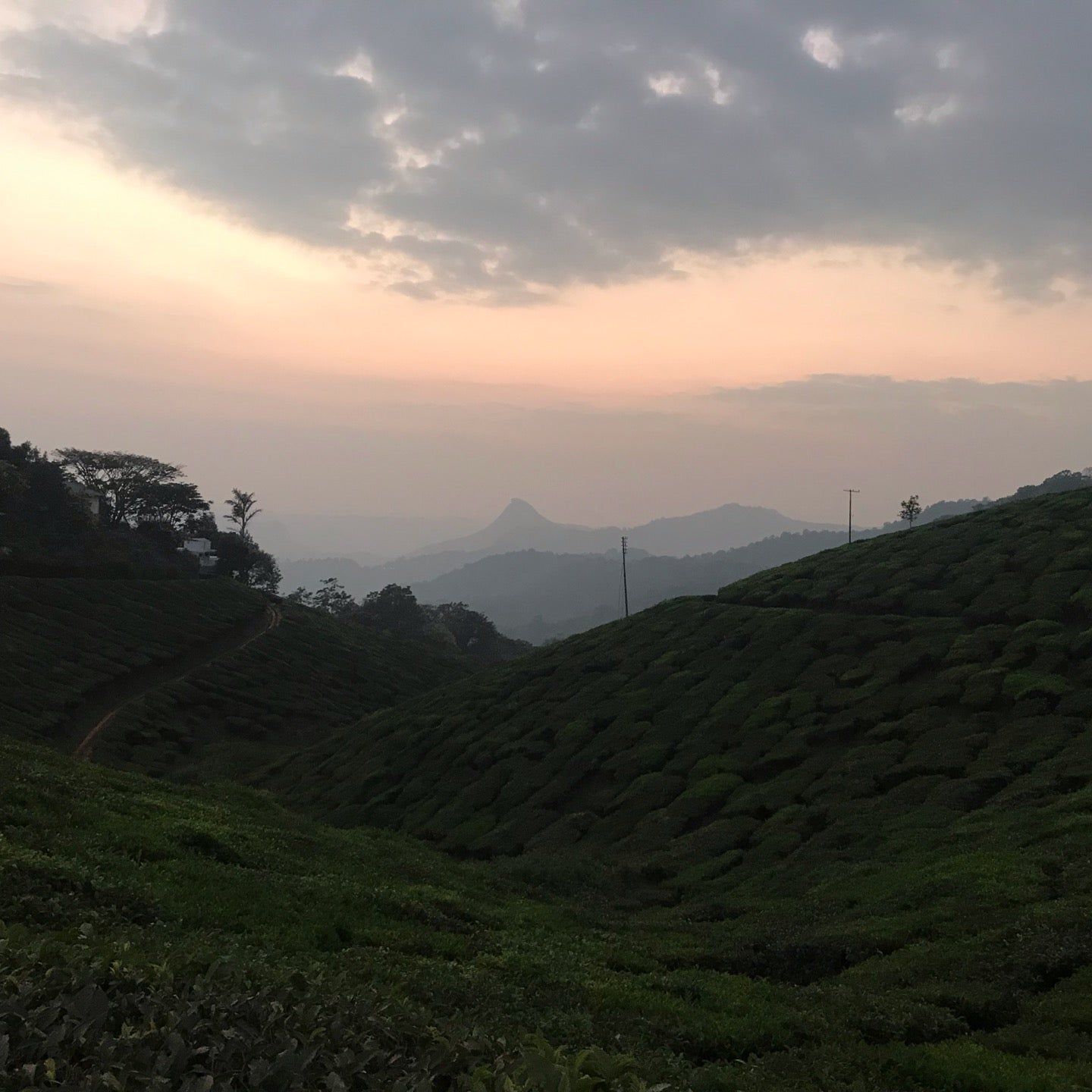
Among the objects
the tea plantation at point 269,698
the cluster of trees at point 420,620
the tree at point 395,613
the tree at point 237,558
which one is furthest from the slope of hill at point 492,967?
the tree at point 395,613

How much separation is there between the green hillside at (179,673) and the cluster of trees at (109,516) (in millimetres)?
9914

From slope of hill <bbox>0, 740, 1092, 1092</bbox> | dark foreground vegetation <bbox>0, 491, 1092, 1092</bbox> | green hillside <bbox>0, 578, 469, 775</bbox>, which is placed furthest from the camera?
green hillside <bbox>0, 578, 469, 775</bbox>

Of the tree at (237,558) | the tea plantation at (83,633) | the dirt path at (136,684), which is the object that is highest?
the tree at (237,558)

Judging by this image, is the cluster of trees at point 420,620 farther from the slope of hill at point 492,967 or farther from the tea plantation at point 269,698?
the slope of hill at point 492,967

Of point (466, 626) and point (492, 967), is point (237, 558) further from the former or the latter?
point (492, 967)

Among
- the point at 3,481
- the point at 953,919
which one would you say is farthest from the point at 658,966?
the point at 3,481

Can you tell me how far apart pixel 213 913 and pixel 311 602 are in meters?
169

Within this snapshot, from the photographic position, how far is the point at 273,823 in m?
29.2

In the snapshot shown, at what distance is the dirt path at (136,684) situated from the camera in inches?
2127

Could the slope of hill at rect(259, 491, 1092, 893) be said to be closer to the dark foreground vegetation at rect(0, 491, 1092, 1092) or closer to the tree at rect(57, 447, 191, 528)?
the dark foreground vegetation at rect(0, 491, 1092, 1092)

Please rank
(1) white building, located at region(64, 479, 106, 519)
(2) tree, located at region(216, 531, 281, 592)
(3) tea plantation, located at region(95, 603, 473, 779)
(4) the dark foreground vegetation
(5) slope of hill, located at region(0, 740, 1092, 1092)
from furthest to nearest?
(2) tree, located at region(216, 531, 281, 592), (1) white building, located at region(64, 479, 106, 519), (3) tea plantation, located at region(95, 603, 473, 779), (4) the dark foreground vegetation, (5) slope of hill, located at region(0, 740, 1092, 1092)

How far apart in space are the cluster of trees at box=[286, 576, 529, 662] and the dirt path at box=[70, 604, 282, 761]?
166 feet

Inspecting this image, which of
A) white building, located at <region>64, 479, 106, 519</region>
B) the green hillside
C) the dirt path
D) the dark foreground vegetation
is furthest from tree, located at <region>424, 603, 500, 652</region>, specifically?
the dark foreground vegetation

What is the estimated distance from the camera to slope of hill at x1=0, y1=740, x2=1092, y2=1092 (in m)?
8.52
